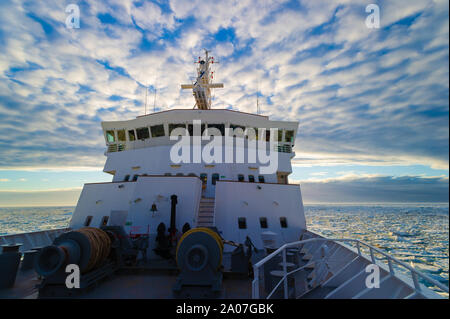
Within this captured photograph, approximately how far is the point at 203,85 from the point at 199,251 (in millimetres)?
15725

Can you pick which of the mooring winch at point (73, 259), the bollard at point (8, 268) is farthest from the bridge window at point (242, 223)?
the bollard at point (8, 268)

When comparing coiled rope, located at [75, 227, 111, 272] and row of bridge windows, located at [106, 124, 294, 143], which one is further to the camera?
row of bridge windows, located at [106, 124, 294, 143]

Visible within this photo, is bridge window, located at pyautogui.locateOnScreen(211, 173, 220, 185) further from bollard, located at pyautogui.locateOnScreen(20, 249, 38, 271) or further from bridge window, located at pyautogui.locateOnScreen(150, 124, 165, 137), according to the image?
bollard, located at pyautogui.locateOnScreen(20, 249, 38, 271)

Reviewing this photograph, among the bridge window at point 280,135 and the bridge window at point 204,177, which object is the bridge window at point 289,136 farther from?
the bridge window at point 204,177

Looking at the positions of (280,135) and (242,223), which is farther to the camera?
(280,135)

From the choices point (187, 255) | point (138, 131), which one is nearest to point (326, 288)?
point (187, 255)

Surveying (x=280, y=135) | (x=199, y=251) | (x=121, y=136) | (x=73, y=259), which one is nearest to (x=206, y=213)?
(x=199, y=251)

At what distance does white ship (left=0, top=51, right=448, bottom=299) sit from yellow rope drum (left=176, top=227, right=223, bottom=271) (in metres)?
0.03

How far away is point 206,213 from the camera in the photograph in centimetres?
1052

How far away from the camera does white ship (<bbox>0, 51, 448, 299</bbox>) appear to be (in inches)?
218

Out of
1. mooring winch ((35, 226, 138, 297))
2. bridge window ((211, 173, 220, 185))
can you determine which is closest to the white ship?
mooring winch ((35, 226, 138, 297))

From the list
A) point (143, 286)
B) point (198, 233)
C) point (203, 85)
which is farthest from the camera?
point (203, 85)

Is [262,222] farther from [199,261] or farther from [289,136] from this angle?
[289,136]
